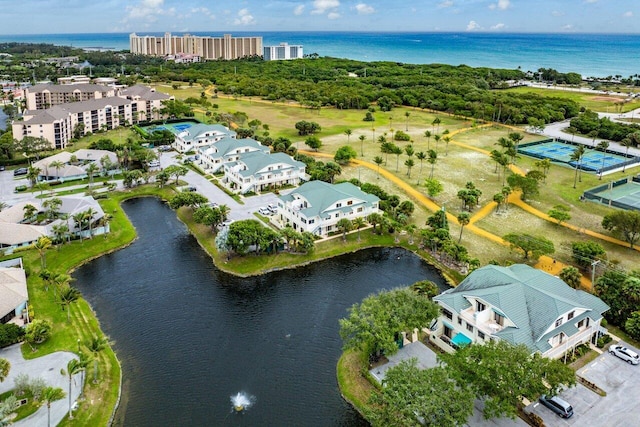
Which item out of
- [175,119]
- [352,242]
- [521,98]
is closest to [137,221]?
[352,242]

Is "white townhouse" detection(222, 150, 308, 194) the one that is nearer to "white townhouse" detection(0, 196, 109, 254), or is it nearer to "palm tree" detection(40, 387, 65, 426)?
"white townhouse" detection(0, 196, 109, 254)

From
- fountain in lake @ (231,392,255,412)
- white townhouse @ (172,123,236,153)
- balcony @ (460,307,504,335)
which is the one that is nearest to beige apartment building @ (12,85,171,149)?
white townhouse @ (172,123,236,153)

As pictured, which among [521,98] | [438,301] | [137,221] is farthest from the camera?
[521,98]

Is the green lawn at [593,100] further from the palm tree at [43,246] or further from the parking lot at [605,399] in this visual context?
the palm tree at [43,246]

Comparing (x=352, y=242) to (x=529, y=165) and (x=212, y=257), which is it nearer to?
(x=212, y=257)

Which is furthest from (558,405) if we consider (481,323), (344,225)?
(344,225)

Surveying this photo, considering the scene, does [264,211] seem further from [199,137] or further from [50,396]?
[50,396]

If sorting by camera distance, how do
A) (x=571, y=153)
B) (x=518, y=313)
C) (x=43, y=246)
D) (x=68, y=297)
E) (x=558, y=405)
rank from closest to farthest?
1. (x=558, y=405)
2. (x=518, y=313)
3. (x=68, y=297)
4. (x=43, y=246)
5. (x=571, y=153)
